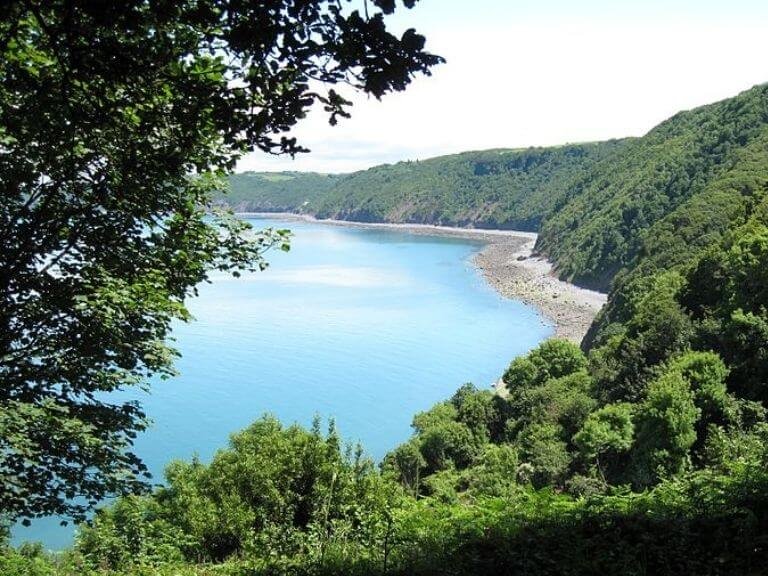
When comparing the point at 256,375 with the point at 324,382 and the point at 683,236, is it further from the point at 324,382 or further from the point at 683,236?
the point at 683,236

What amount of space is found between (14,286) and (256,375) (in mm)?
52029

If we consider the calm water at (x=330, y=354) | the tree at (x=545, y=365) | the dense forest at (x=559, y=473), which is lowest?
the calm water at (x=330, y=354)

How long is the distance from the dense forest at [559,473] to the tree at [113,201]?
2170 millimetres

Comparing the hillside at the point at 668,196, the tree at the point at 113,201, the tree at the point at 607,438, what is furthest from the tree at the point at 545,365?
the tree at the point at 113,201

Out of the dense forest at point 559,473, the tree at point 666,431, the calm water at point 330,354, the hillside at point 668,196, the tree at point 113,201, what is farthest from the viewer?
the hillside at point 668,196

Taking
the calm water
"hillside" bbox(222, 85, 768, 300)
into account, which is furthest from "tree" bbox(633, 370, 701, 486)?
"hillside" bbox(222, 85, 768, 300)

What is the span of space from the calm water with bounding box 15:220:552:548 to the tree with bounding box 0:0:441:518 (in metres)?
14.5

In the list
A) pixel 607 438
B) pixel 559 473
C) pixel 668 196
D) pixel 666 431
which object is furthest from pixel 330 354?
pixel 668 196

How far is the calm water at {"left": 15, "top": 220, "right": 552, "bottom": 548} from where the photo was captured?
46.9 m

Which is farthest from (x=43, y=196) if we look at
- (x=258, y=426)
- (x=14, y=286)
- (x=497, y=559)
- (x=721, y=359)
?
(x=721, y=359)

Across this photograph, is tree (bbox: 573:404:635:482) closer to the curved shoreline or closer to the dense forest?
the dense forest

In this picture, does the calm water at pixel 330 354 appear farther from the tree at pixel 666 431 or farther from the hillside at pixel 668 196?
the hillside at pixel 668 196

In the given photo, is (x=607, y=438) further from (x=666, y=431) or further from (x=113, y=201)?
(x=113, y=201)

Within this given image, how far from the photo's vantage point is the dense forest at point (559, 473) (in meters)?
6.48
